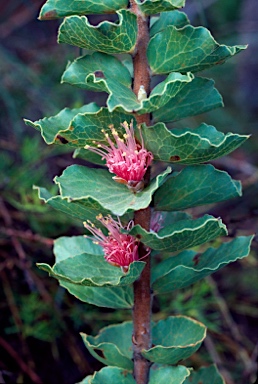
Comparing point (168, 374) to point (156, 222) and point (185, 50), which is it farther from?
point (185, 50)

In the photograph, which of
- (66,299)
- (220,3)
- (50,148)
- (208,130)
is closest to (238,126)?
(220,3)

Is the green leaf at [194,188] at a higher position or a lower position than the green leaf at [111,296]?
higher

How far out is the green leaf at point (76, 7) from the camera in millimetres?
820

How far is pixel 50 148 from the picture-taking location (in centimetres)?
152

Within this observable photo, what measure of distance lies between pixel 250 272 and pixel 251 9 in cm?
244

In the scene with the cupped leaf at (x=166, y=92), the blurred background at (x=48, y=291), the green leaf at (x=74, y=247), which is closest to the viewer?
the cupped leaf at (x=166, y=92)

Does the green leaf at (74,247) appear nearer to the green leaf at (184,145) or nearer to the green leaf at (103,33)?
the green leaf at (184,145)

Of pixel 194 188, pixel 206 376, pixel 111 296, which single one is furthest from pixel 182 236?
pixel 206 376

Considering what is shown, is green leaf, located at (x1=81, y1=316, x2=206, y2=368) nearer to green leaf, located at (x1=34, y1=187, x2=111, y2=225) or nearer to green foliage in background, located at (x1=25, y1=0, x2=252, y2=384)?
green foliage in background, located at (x1=25, y1=0, x2=252, y2=384)

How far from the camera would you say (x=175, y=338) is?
938mm

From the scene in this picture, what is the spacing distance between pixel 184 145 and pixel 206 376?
44 cm

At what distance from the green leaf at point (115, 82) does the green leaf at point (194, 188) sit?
0.45ft

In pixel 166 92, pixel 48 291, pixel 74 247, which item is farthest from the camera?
pixel 48 291

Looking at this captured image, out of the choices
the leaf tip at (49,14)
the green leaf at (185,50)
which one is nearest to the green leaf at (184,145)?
the green leaf at (185,50)
